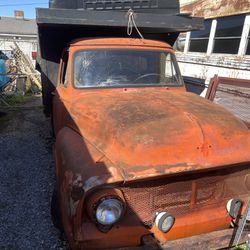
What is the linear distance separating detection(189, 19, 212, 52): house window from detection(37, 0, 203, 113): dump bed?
19.6 feet

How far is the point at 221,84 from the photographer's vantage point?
5.32 metres

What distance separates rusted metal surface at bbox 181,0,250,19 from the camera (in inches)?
368

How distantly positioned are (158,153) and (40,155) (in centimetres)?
382

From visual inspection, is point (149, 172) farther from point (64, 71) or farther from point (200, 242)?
point (64, 71)

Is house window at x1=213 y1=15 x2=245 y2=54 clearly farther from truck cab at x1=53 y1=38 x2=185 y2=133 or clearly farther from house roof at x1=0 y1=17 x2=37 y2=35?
house roof at x1=0 y1=17 x2=37 y2=35

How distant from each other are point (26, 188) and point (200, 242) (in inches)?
114

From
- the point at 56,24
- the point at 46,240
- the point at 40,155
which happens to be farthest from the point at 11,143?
the point at 46,240

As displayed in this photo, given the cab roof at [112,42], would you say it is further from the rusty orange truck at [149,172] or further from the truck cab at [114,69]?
the rusty orange truck at [149,172]

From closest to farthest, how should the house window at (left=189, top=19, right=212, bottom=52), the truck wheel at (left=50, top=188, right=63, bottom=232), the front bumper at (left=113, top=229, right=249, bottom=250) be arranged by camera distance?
the front bumper at (left=113, top=229, right=249, bottom=250)
the truck wheel at (left=50, top=188, right=63, bottom=232)
the house window at (left=189, top=19, right=212, bottom=52)

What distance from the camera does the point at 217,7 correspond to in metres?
10.5

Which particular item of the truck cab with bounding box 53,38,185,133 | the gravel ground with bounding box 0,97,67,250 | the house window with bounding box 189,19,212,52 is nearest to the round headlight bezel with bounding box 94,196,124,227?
the gravel ground with bounding box 0,97,67,250

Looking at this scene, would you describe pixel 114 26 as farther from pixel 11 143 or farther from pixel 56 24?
pixel 11 143

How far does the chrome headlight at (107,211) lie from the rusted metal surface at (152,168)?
0.10 metres

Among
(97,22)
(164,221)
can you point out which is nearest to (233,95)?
(97,22)
